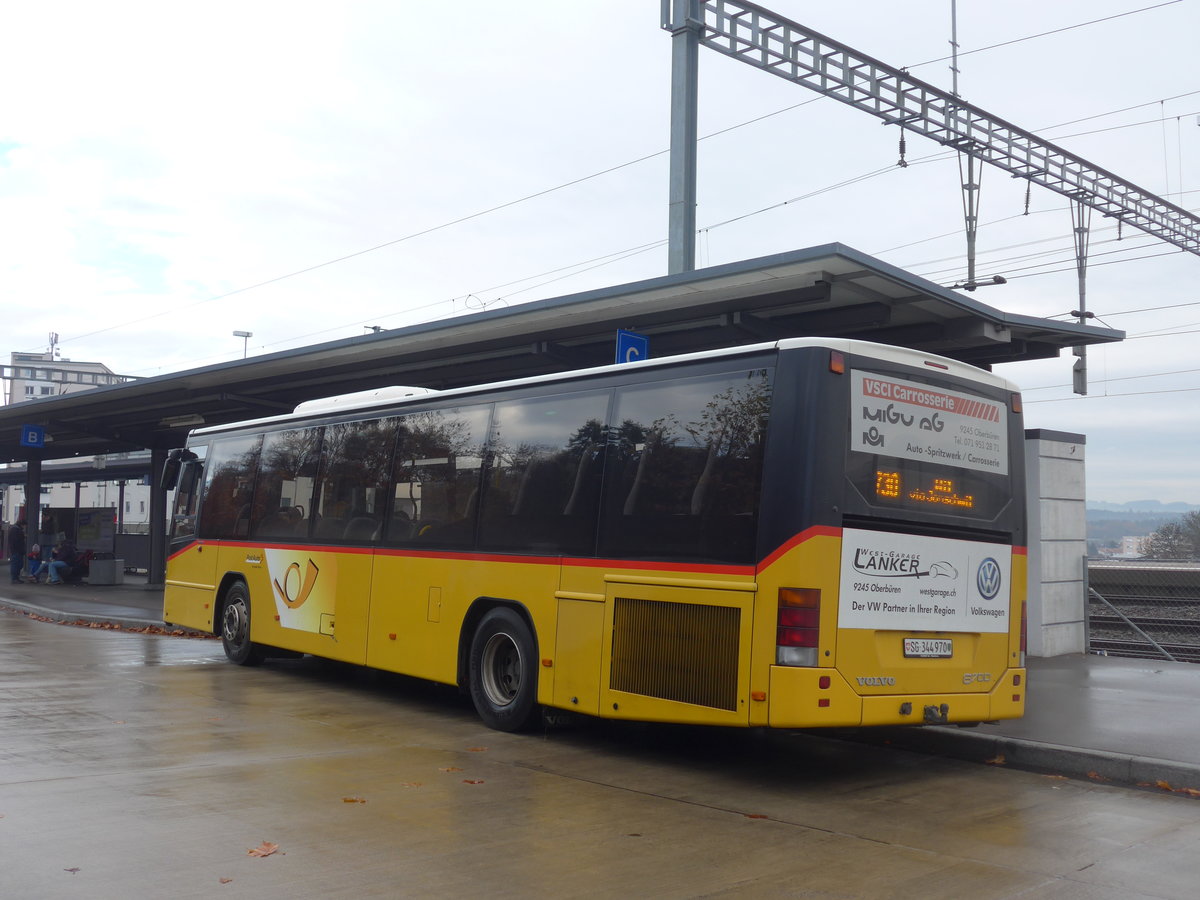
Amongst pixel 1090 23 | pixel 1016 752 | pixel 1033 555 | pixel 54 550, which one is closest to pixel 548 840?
pixel 1016 752

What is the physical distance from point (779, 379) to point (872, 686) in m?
2.17

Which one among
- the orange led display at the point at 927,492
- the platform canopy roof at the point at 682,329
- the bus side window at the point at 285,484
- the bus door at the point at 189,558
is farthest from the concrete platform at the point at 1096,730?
the bus door at the point at 189,558

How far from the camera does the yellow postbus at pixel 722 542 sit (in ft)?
25.5

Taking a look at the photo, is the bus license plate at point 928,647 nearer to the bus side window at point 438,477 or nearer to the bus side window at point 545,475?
the bus side window at point 545,475

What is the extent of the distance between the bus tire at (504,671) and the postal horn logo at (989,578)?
357cm

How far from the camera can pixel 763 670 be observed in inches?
302

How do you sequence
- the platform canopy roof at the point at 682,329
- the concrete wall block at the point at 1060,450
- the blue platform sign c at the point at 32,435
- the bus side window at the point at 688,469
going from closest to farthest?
1. the bus side window at the point at 688,469
2. the platform canopy roof at the point at 682,329
3. the concrete wall block at the point at 1060,450
4. the blue platform sign c at the point at 32,435

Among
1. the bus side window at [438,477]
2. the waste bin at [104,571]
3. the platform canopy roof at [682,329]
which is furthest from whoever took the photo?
the waste bin at [104,571]

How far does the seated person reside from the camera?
111 ft

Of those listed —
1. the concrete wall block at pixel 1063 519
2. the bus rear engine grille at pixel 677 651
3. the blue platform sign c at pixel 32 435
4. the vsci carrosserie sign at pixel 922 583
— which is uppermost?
the blue platform sign c at pixel 32 435

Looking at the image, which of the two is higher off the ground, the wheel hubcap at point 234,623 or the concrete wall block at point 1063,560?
the concrete wall block at point 1063,560

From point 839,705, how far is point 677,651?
121 centimetres

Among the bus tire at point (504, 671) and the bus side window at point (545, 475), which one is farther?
the bus tire at point (504, 671)

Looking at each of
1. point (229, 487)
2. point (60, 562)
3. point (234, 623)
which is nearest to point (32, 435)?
point (60, 562)
